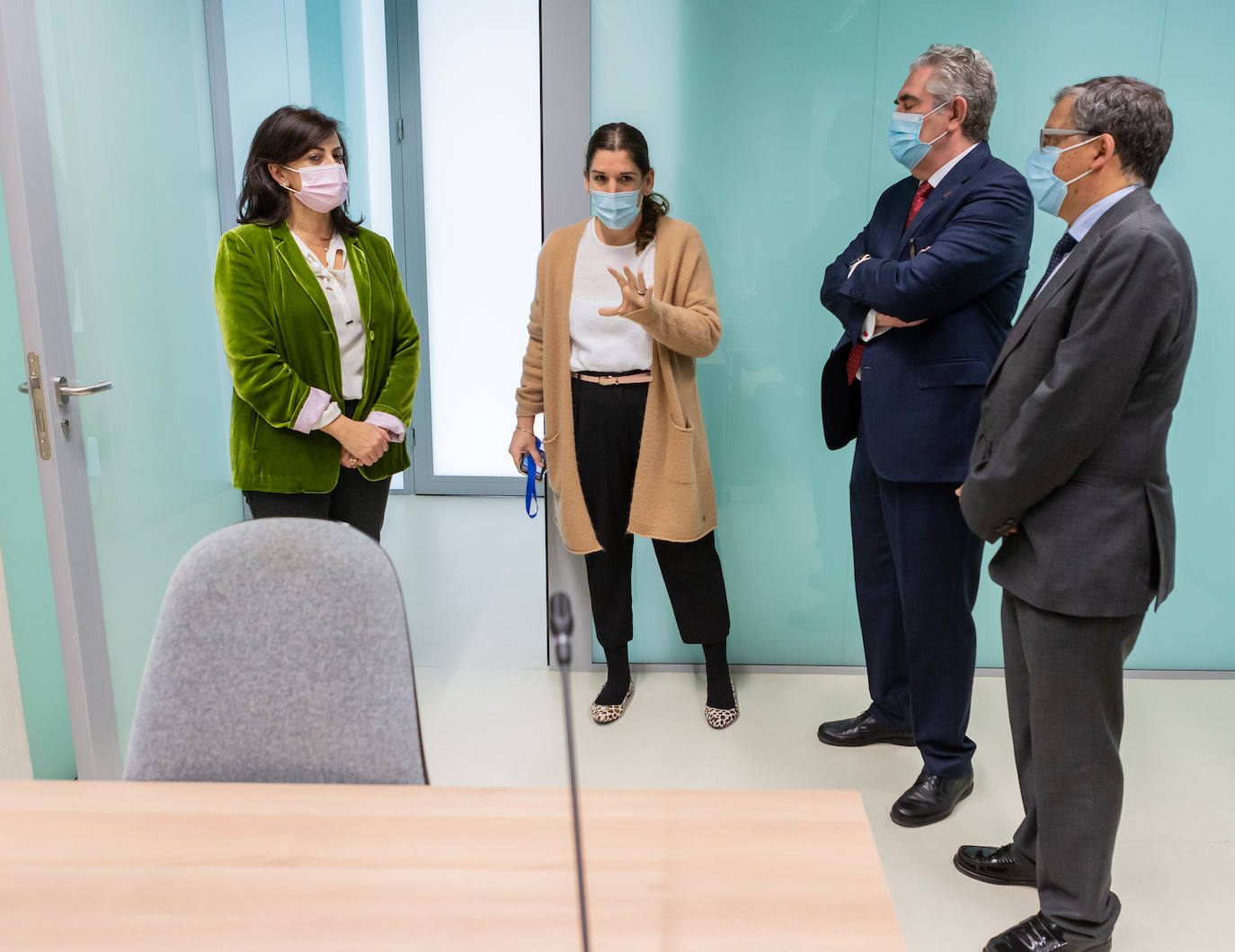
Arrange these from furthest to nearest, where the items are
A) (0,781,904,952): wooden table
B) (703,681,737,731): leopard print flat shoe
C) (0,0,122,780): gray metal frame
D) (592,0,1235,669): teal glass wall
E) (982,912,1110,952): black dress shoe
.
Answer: (703,681,737,731): leopard print flat shoe, (592,0,1235,669): teal glass wall, (0,0,122,780): gray metal frame, (982,912,1110,952): black dress shoe, (0,781,904,952): wooden table

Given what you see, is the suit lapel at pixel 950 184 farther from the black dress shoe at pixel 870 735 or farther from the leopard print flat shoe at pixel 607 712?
the leopard print flat shoe at pixel 607 712

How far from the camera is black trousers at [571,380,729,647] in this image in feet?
8.07

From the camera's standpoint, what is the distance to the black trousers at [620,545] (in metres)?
2.46

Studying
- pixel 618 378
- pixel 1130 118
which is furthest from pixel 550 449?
pixel 1130 118

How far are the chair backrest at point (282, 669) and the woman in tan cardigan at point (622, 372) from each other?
1.18m

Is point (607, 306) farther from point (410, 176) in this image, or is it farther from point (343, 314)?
point (410, 176)

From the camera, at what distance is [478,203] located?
4609mm

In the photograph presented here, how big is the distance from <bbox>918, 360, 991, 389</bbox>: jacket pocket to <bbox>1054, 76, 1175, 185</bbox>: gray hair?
0.51 m

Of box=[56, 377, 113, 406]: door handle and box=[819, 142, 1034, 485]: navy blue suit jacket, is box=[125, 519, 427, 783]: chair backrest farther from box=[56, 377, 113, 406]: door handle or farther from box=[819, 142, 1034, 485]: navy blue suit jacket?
box=[819, 142, 1034, 485]: navy blue suit jacket

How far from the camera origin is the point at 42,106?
197 cm

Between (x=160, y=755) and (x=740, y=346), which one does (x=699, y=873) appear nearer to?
(x=160, y=755)

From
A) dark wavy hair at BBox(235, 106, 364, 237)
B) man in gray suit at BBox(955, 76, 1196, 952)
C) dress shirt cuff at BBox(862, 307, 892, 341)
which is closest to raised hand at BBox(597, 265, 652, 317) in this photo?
dress shirt cuff at BBox(862, 307, 892, 341)

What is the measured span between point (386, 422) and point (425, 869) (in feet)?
4.76

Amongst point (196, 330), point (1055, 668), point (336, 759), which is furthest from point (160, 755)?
point (196, 330)
